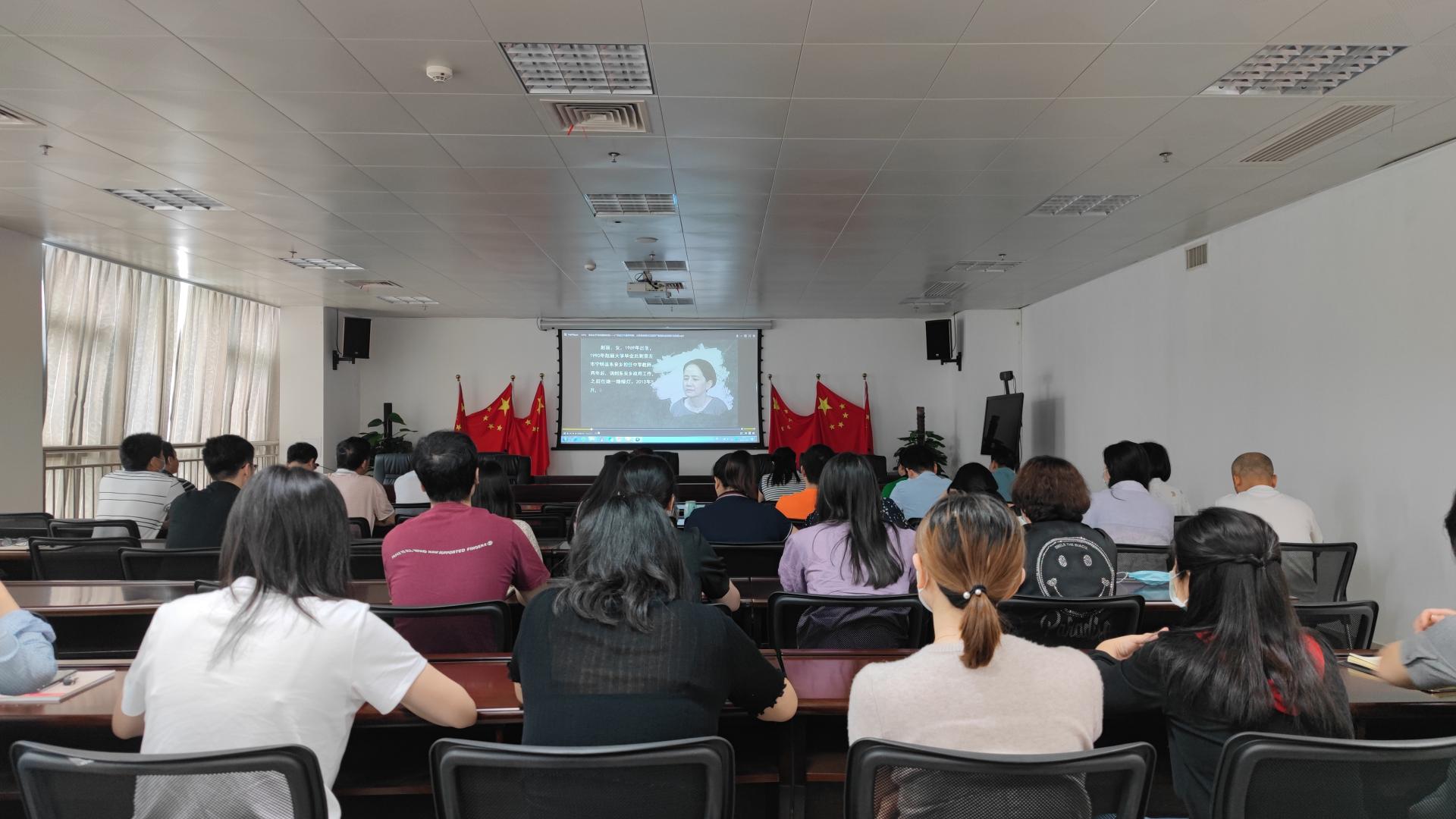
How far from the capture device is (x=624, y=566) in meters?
1.63

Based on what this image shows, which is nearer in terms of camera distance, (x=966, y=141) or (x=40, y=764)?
(x=40, y=764)

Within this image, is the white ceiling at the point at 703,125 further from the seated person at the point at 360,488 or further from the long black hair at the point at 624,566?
the long black hair at the point at 624,566

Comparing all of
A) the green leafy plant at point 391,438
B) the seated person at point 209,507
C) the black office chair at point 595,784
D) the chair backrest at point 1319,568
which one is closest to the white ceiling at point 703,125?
the seated person at point 209,507

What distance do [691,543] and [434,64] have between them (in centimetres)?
223

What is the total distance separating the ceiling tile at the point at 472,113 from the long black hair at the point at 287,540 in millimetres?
2774

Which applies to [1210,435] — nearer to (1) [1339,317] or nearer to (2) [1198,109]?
(1) [1339,317]

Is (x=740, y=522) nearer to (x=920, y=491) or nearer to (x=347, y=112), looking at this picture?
(x=920, y=491)

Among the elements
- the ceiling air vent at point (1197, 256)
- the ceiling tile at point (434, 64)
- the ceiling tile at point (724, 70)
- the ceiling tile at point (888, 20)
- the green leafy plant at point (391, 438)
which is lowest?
the green leafy plant at point (391, 438)

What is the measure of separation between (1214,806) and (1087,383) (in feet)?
26.9

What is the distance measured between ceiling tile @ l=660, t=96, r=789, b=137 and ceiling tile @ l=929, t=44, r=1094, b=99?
2.41ft

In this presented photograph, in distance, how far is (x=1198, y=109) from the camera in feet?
13.4

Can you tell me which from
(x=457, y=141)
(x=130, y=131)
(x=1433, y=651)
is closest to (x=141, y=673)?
(x=1433, y=651)

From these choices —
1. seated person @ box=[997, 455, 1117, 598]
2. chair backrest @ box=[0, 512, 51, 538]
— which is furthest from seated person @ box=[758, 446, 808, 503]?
chair backrest @ box=[0, 512, 51, 538]

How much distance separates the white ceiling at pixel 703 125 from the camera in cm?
322
